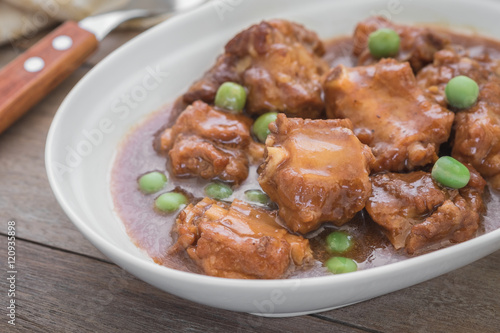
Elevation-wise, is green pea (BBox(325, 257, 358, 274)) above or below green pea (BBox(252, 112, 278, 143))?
below

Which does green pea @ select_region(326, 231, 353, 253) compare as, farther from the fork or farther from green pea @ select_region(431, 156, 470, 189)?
the fork

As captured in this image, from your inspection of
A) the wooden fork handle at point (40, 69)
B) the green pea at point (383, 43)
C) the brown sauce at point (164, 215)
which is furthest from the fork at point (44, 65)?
the green pea at point (383, 43)

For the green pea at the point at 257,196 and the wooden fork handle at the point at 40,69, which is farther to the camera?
the wooden fork handle at the point at 40,69

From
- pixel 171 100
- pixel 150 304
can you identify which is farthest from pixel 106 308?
pixel 171 100

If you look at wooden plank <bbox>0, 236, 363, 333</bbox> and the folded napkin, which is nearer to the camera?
wooden plank <bbox>0, 236, 363, 333</bbox>

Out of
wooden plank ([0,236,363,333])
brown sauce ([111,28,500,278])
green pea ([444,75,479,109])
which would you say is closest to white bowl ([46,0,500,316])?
brown sauce ([111,28,500,278])

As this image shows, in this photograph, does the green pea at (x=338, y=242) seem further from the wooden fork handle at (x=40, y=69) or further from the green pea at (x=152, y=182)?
the wooden fork handle at (x=40, y=69)

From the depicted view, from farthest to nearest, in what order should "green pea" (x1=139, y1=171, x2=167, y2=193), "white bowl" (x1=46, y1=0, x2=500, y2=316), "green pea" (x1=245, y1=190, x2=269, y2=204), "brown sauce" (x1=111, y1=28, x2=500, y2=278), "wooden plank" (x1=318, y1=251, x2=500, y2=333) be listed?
"green pea" (x1=139, y1=171, x2=167, y2=193) → "green pea" (x1=245, y1=190, x2=269, y2=204) → "brown sauce" (x1=111, y1=28, x2=500, y2=278) → "wooden plank" (x1=318, y1=251, x2=500, y2=333) → "white bowl" (x1=46, y1=0, x2=500, y2=316)

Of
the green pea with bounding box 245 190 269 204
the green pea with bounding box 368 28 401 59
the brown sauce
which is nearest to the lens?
the brown sauce
